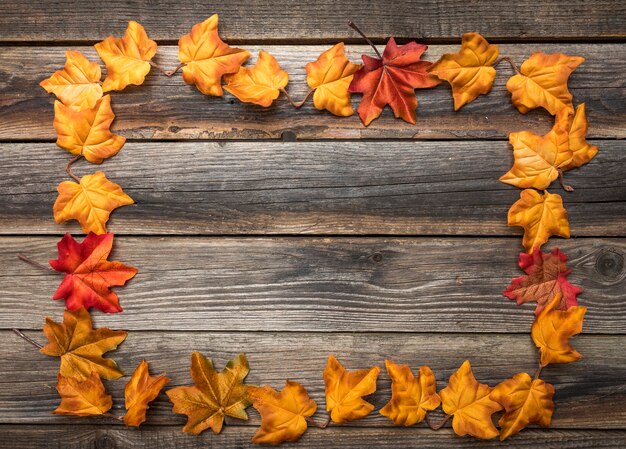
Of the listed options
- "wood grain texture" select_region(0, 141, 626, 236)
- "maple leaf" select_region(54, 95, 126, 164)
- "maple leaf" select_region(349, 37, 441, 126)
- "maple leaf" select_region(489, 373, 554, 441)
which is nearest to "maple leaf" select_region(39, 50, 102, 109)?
"maple leaf" select_region(54, 95, 126, 164)

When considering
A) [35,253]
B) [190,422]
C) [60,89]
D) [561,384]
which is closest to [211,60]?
[60,89]

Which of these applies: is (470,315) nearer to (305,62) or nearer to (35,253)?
(305,62)

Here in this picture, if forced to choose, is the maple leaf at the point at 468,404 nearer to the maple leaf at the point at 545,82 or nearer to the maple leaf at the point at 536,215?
the maple leaf at the point at 536,215

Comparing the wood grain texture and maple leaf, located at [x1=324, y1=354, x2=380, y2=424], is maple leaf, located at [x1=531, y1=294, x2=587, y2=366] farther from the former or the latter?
maple leaf, located at [x1=324, y1=354, x2=380, y2=424]

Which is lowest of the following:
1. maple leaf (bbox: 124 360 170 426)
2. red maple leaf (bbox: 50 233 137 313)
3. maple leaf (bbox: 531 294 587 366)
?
maple leaf (bbox: 124 360 170 426)

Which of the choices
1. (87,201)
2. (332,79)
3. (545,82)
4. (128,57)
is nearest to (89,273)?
(87,201)

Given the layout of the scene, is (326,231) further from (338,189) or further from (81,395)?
(81,395)
